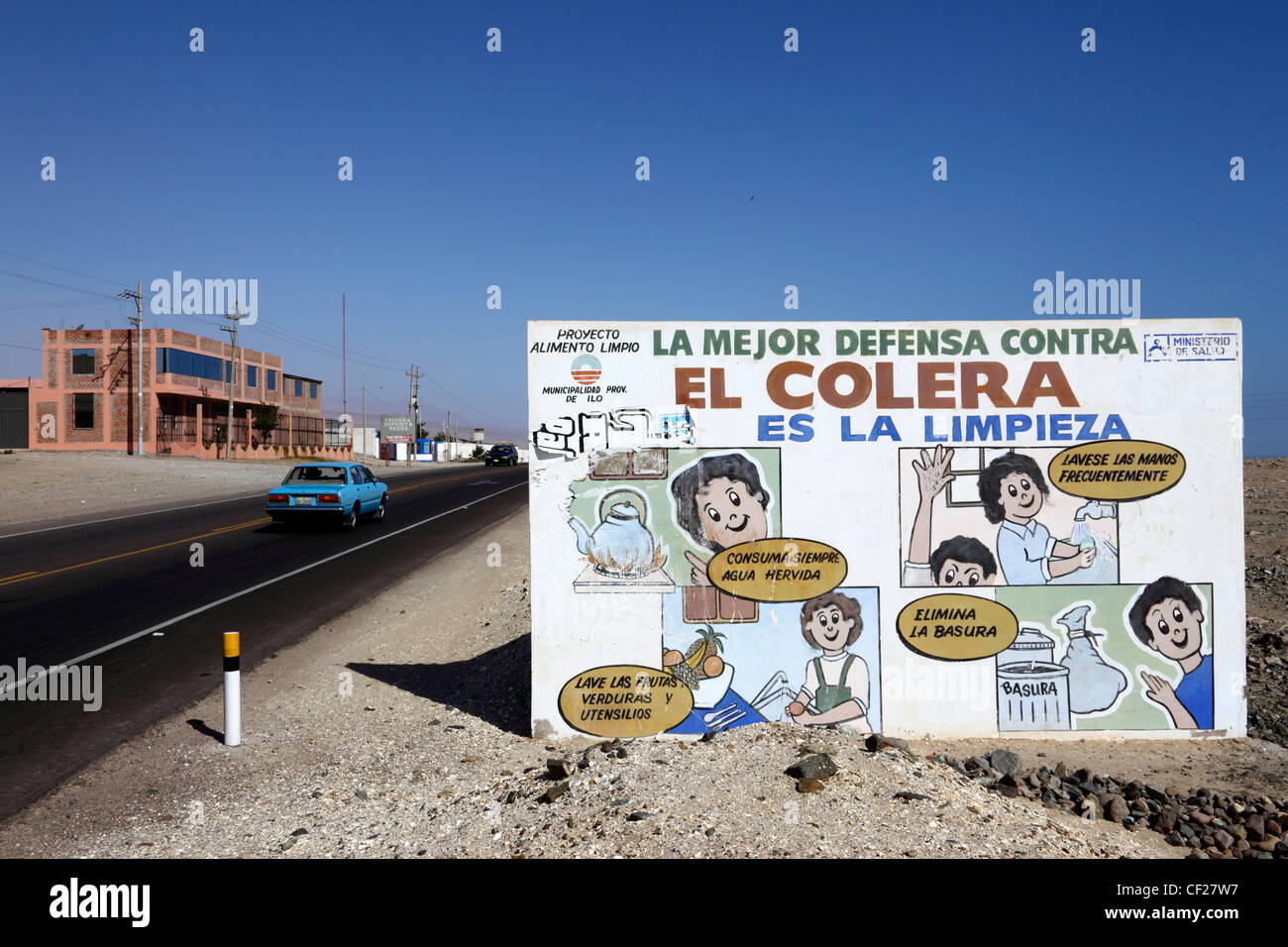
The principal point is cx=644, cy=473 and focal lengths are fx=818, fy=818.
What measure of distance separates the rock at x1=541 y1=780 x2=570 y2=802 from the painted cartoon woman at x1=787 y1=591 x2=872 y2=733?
2116 mm

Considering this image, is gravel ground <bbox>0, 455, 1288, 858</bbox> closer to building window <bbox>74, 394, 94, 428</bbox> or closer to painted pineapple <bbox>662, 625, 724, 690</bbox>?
painted pineapple <bbox>662, 625, 724, 690</bbox>

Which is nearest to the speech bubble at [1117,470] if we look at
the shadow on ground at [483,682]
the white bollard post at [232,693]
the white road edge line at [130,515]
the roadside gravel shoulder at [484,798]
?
the roadside gravel shoulder at [484,798]

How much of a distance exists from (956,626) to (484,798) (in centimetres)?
388

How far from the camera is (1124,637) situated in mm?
6664

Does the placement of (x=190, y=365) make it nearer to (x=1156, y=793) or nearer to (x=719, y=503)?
(x=719, y=503)

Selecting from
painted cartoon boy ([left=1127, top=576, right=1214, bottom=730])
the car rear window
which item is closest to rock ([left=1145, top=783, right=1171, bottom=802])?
painted cartoon boy ([left=1127, top=576, right=1214, bottom=730])

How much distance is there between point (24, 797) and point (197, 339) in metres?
71.3

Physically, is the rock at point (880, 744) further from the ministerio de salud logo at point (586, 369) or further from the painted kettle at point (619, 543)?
the ministerio de salud logo at point (586, 369)

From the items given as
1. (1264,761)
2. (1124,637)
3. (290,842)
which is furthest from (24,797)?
(1264,761)

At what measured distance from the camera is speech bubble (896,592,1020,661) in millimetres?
6574

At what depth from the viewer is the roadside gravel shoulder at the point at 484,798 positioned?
4535 millimetres

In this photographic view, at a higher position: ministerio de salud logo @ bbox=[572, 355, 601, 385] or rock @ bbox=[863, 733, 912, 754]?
ministerio de salud logo @ bbox=[572, 355, 601, 385]

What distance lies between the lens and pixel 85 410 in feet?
204
